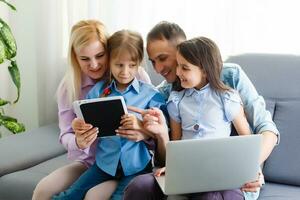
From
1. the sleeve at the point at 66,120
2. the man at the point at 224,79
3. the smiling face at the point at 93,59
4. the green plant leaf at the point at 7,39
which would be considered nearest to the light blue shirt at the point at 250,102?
the man at the point at 224,79

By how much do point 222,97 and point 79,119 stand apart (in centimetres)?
50

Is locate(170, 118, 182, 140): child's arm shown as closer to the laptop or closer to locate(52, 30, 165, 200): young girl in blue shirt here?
locate(52, 30, 165, 200): young girl in blue shirt

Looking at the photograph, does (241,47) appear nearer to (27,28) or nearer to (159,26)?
(159,26)

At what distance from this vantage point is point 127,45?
5.50ft

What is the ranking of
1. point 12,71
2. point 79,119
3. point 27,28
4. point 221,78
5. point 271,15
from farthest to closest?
point 27,28, point 12,71, point 271,15, point 221,78, point 79,119

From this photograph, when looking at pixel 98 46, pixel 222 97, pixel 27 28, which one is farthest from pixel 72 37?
pixel 27 28

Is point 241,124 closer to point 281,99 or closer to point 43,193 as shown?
point 281,99

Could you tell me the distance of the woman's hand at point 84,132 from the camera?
1.59m

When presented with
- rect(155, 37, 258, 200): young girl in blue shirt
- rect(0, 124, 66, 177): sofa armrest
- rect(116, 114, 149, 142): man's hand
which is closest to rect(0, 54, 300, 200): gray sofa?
rect(0, 124, 66, 177): sofa armrest

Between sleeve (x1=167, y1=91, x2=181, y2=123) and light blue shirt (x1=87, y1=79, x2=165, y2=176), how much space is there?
4 cm

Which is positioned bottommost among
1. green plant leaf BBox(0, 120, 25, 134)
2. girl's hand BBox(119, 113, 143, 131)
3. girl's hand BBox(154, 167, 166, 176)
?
green plant leaf BBox(0, 120, 25, 134)

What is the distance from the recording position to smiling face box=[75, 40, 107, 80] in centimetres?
173

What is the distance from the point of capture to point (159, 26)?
175cm

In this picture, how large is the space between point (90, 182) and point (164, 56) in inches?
20.8
